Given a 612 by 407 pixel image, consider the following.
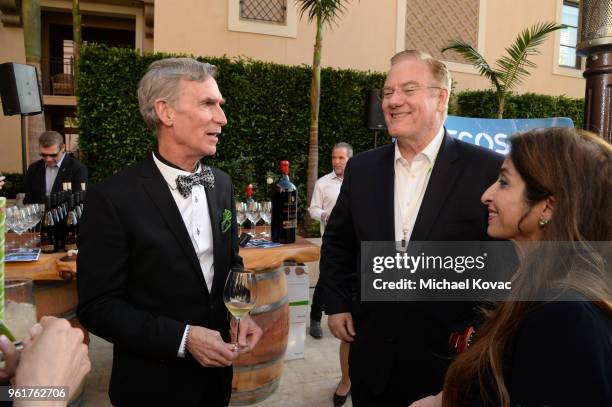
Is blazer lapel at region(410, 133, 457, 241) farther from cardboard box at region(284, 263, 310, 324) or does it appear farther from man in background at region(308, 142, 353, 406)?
man in background at region(308, 142, 353, 406)

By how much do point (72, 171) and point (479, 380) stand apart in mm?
5090

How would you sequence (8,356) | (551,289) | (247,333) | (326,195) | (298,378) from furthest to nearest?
1. (326,195)
2. (298,378)
3. (247,333)
4. (551,289)
5. (8,356)

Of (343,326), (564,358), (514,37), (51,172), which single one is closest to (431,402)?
(564,358)

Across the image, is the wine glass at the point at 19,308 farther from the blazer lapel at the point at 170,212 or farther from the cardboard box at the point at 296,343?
the cardboard box at the point at 296,343

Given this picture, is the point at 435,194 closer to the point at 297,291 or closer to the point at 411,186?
the point at 411,186

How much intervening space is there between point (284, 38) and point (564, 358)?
9.57 meters

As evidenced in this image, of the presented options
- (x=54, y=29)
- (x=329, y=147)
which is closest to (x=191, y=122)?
(x=329, y=147)

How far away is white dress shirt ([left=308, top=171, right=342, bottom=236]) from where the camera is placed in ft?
16.2

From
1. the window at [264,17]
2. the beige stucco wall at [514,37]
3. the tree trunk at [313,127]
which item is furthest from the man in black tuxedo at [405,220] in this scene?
the beige stucco wall at [514,37]

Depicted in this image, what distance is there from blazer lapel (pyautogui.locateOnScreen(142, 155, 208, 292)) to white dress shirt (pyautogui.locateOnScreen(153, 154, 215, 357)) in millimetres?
53

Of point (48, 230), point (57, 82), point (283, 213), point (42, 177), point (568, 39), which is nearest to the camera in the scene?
point (48, 230)

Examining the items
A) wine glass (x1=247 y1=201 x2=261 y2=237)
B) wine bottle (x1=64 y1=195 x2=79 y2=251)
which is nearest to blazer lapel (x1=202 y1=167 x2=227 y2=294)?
wine bottle (x1=64 y1=195 x2=79 y2=251)

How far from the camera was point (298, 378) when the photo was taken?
3.62 metres

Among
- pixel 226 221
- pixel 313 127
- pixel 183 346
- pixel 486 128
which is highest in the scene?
pixel 313 127
